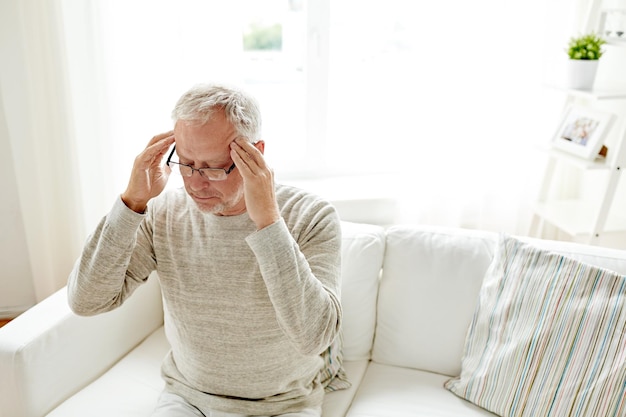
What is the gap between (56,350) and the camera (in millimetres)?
1604

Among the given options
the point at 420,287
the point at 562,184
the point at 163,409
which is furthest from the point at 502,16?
the point at 163,409

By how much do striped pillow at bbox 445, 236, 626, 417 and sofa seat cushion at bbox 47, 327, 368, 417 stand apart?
319mm

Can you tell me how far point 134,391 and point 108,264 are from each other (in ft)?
1.59

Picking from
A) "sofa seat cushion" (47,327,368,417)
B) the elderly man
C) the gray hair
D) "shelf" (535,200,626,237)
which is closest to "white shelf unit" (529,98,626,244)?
"shelf" (535,200,626,237)

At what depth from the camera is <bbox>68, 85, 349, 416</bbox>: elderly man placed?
1.32m

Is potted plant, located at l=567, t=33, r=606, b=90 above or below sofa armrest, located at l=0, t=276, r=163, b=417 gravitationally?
above

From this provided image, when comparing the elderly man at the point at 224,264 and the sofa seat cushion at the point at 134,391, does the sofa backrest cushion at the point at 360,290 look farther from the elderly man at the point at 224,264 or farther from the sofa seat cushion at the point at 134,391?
the elderly man at the point at 224,264

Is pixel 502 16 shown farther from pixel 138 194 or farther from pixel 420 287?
pixel 138 194

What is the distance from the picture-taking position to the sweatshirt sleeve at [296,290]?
4.22 feet

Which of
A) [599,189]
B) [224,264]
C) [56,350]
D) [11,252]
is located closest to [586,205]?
[599,189]

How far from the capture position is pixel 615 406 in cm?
147

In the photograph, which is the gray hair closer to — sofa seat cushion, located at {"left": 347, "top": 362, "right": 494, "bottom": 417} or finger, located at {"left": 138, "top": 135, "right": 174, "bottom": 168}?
finger, located at {"left": 138, "top": 135, "right": 174, "bottom": 168}

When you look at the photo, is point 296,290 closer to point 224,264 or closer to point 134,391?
point 224,264

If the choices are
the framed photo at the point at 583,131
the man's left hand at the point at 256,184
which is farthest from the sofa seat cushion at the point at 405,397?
the framed photo at the point at 583,131
